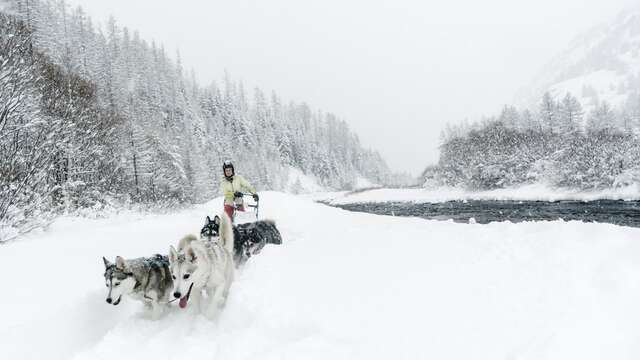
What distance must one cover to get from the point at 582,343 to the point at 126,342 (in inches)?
186

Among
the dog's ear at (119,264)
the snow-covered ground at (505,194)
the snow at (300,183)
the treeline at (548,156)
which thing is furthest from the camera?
the snow at (300,183)

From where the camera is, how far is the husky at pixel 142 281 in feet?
17.4

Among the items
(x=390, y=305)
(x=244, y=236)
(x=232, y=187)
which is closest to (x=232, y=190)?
(x=232, y=187)

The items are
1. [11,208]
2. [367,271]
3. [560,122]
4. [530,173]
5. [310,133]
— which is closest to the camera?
[367,271]

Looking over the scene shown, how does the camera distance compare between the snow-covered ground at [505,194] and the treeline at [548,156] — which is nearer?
the snow-covered ground at [505,194]

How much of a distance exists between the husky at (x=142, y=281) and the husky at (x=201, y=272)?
44cm

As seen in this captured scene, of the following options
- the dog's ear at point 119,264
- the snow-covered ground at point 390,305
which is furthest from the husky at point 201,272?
the dog's ear at point 119,264

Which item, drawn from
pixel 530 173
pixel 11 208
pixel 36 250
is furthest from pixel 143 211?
pixel 530 173

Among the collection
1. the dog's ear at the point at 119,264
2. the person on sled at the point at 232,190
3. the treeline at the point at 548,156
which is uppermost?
the treeline at the point at 548,156

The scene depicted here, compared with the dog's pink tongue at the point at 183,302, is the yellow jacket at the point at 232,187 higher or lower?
higher

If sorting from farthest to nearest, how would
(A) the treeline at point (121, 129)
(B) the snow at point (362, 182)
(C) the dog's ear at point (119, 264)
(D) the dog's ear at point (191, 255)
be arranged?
1. (B) the snow at point (362, 182)
2. (A) the treeline at point (121, 129)
3. (C) the dog's ear at point (119, 264)
4. (D) the dog's ear at point (191, 255)

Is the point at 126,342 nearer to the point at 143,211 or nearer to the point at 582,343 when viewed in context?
the point at 582,343

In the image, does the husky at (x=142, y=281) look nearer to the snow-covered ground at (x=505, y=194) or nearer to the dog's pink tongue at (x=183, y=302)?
the dog's pink tongue at (x=183, y=302)

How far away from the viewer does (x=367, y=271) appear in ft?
18.6
